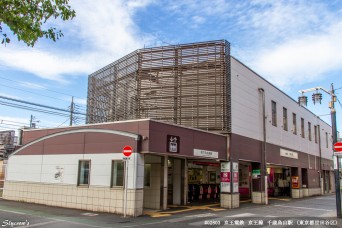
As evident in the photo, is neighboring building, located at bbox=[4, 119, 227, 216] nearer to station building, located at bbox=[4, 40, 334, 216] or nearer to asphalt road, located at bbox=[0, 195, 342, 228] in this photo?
station building, located at bbox=[4, 40, 334, 216]

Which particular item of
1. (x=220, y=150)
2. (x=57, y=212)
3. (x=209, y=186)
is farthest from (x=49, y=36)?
(x=209, y=186)

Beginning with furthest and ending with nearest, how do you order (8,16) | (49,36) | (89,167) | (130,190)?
(89,167), (130,190), (49,36), (8,16)

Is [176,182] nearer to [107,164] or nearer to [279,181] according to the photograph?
[107,164]

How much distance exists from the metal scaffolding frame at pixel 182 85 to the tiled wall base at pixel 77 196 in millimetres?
7136

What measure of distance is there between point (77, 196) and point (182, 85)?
953 cm

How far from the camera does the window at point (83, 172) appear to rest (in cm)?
1780

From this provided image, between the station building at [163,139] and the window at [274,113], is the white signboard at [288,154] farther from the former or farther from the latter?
the window at [274,113]

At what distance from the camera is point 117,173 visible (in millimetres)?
16734

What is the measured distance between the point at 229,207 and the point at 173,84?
27.7 feet

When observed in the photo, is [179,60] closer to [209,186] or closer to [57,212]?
[209,186]

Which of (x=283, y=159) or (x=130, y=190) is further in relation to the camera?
(x=283, y=159)

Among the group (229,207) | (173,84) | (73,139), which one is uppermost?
(173,84)

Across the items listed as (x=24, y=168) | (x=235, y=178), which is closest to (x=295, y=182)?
(x=235, y=178)

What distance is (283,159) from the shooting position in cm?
3025
